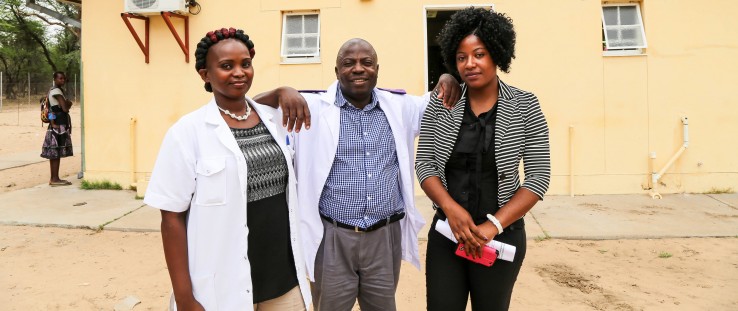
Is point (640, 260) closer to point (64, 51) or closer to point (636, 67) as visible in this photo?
→ point (636, 67)

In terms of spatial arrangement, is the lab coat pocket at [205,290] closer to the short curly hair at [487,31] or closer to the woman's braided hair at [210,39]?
the woman's braided hair at [210,39]

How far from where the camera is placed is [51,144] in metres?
7.57

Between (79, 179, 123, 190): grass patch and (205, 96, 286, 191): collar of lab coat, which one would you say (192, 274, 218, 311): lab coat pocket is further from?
(79, 179, 123, 190): grass patch

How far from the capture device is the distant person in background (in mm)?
7539

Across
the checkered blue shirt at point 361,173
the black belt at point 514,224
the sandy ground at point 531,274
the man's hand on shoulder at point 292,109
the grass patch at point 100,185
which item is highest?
the man's hand on shoulder at point 292,109

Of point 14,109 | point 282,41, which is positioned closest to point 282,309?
point 282,41

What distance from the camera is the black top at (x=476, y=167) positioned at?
201 centimetres

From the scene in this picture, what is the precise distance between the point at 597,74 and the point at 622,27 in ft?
2.51

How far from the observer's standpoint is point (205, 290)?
1809 mm

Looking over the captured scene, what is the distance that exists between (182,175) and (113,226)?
4.33 meters

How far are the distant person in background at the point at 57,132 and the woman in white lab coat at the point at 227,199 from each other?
6.96 metres

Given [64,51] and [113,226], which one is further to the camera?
[64,51]

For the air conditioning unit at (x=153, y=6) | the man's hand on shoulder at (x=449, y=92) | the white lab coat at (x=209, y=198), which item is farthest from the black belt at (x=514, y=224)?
the air conditioning unit at (x=153, y=6)

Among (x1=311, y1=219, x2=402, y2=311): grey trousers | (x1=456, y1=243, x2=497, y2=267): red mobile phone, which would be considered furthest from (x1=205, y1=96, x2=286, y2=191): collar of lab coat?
(x1=456, y1=243, x2=497, y2=267): red mobile phone
